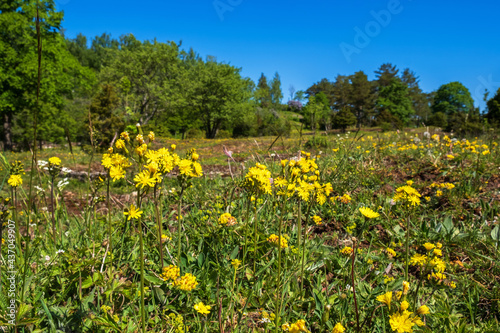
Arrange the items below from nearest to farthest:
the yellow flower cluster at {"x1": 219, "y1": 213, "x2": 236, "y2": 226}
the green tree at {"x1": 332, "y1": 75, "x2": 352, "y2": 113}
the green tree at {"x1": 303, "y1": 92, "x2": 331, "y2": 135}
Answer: the yellow flower cluster at {"x1": 219, "y1": 213, "x2": 236, "y2": 226}
the green tree at {"x1": 303, "y1": 92, "x2": 331, "y2": 135}
the green tree at {"x1": 332, "y1": 75, "x2": 352, "y2": 113}

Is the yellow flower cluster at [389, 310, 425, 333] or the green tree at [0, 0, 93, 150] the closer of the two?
the yellow flower cluster at [389, 310, 425, 333]

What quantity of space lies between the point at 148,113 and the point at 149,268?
107 ft

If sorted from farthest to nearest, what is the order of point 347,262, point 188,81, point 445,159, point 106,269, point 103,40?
point 103,40
point 188,81
point 445,159
point 347,262
point 106,269

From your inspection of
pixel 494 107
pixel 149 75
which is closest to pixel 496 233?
pixel 494 107

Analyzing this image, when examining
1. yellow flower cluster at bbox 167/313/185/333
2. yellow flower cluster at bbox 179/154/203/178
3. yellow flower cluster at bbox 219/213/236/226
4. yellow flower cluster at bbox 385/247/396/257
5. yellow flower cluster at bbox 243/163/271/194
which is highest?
yellow flower cluster at bbox 179/154/203/178

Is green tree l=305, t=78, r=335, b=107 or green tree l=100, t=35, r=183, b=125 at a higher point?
green tree l=305, t=78, r=335, b=107

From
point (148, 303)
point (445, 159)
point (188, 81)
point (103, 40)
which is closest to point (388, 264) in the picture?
point (148, 303)

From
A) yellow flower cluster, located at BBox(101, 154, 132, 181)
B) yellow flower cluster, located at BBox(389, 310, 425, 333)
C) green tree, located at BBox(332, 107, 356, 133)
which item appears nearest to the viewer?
yellow flower cluster, located at BBox(389, 310, 425, 333)

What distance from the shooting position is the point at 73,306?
137 cm

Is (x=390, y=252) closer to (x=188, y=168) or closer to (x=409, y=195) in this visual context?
(x=409, y=195)

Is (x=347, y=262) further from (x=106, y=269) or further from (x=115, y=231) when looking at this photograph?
(x=115, y=231)

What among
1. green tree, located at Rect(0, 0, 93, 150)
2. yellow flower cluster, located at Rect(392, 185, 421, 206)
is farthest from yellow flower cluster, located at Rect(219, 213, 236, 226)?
green tree, located at Rect(0, 0, 93, 150)

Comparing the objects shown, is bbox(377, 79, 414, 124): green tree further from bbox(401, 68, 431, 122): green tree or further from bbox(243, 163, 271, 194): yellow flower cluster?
bbox(243, 163, 271, 194): yellow flower cluster

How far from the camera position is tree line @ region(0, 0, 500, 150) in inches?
733
